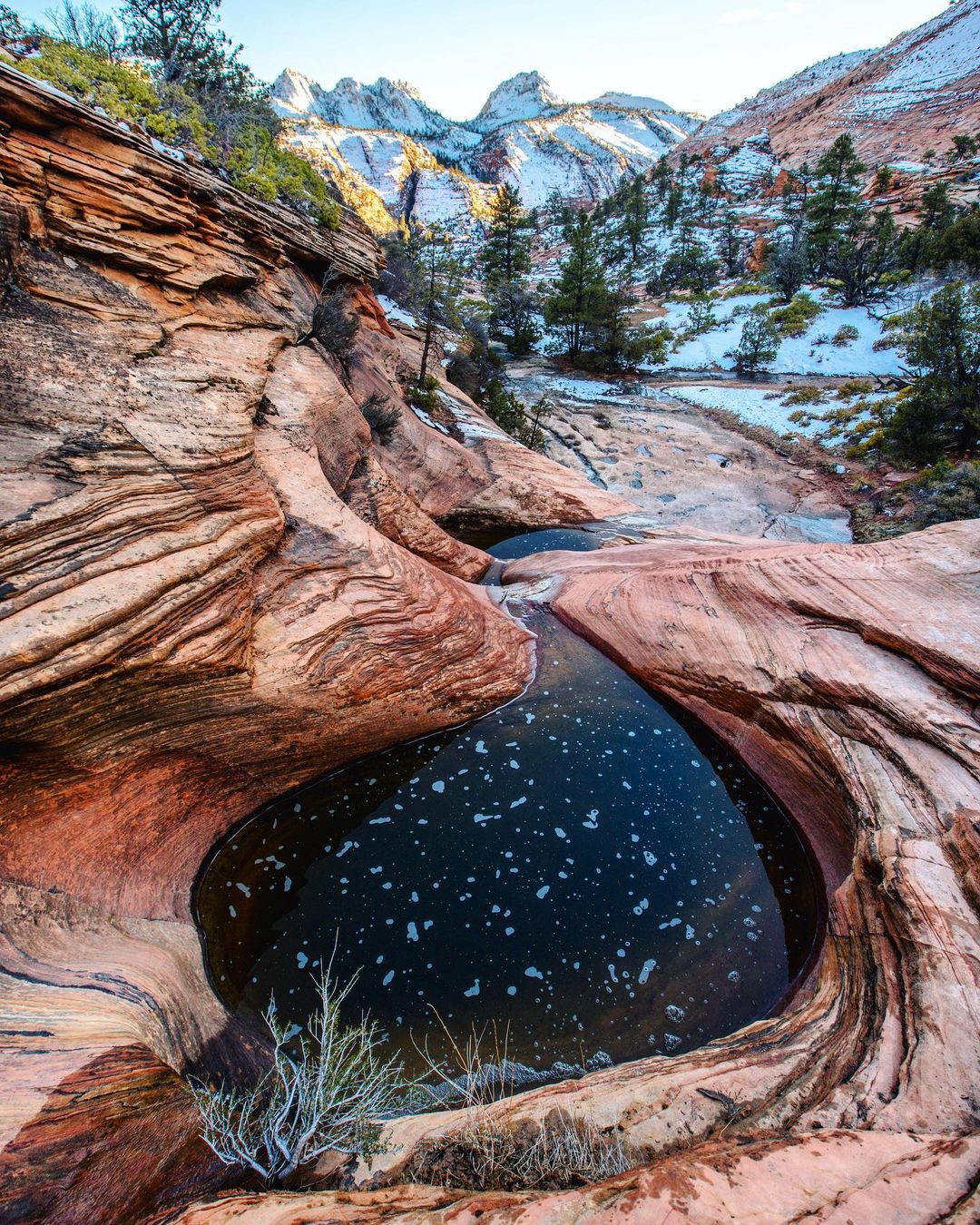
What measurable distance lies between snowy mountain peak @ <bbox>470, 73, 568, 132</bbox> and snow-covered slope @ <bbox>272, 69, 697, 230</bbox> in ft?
0.75

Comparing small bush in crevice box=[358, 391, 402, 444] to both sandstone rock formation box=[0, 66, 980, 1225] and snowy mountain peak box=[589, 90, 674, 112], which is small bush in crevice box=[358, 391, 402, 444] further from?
snowy mountain peak box=[589, 90, 674, 112]

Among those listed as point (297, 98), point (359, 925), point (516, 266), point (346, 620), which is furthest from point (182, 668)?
point (297, 98)

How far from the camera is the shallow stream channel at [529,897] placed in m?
4.77

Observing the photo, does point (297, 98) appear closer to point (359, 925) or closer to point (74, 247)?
point (74, 247)

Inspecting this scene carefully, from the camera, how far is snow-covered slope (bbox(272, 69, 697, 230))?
7631 centimetres

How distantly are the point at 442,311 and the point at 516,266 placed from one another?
2748 cm

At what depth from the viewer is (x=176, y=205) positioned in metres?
7.20

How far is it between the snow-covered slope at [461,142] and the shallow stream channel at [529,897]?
2522 inches

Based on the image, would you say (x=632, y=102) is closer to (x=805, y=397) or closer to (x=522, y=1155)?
(x=805, y=397)

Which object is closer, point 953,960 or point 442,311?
point 953,960

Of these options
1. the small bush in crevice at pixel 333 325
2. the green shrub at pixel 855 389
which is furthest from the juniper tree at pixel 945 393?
the small bush in crevice at pixel 333 325

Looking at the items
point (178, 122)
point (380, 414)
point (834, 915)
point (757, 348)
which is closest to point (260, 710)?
point (834, 915)

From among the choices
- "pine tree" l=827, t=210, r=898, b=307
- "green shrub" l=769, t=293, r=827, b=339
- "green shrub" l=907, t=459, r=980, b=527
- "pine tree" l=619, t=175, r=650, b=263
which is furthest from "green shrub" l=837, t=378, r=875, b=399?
"pine tree" l=619, t=175, r=650, b=263

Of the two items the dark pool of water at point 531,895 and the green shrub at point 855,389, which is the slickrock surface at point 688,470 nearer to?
the green shrub at point 855,389
